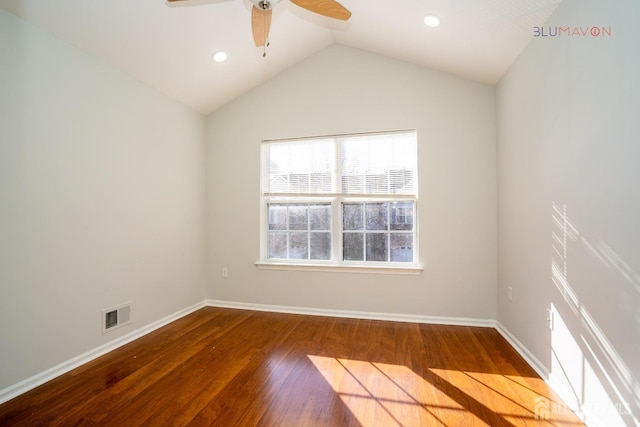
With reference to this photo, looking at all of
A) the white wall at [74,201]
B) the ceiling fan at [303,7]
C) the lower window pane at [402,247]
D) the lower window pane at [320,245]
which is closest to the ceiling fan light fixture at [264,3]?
the ceiling fan at [303,7]

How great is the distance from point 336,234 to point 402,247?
2.59ft

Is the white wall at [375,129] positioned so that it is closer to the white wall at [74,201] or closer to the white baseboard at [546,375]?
the white baseboard at [546,375]

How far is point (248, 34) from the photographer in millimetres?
2773

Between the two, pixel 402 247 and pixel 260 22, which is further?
pixel 402 247

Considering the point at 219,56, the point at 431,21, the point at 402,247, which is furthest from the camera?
the point at 402,247

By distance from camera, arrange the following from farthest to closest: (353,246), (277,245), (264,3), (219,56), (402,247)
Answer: (277,245)
(353,246)
(402,247)
(219,56)
(264,3)

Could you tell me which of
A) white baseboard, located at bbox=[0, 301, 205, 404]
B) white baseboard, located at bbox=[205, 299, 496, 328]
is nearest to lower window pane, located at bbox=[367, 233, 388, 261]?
white baseboard, located at bbox=[205, 299, 496, 328]

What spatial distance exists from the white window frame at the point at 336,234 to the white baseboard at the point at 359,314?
1.62 feet

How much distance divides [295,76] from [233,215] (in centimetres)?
194

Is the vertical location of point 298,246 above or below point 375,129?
below

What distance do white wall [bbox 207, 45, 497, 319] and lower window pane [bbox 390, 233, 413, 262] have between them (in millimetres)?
166

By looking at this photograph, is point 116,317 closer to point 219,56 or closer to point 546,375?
point 219,56

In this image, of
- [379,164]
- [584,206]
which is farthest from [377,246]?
[584,206]

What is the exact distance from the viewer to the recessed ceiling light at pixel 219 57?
9.48ft
